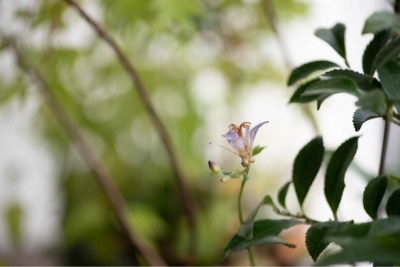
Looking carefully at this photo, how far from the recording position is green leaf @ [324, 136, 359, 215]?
31cm

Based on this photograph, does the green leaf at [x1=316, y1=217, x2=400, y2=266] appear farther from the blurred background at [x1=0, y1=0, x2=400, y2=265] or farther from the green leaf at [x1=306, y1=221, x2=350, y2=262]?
the blurred background at [x1=0, y1=0, x2=400, y2=265]

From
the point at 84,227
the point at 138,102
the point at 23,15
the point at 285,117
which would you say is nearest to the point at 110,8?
the point at 23,15

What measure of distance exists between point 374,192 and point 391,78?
0.20ft

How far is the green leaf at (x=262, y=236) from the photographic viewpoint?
31 centimetres

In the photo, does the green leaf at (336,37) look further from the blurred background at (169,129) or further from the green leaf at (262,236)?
the blurred background at (169,129)

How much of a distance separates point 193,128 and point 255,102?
1.06ft

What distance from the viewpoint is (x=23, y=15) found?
21.5 inches

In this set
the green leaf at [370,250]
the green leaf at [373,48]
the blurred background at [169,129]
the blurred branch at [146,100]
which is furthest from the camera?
the blurred background at [169,129]

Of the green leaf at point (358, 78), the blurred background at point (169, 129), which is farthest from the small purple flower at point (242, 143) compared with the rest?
the blurred background at point (169, 129)

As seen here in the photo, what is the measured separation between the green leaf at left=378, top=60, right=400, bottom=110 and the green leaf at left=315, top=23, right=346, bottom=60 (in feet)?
0.16

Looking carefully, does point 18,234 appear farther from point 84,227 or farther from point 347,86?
point 347,86

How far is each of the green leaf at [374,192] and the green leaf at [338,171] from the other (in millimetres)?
16

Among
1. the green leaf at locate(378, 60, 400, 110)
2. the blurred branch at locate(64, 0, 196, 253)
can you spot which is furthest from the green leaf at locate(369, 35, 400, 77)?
the blurred branch at locate(64, 0, 196, 253)

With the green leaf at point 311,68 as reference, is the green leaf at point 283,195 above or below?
below
